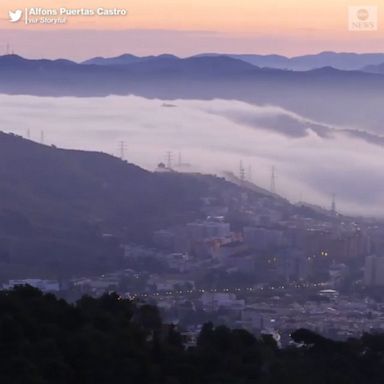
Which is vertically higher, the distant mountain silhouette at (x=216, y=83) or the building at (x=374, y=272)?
the distant mountain silhouette at (x=216, y=83)

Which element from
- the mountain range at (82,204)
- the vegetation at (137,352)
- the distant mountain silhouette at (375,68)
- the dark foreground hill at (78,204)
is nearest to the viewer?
the vegetation at (137,352)

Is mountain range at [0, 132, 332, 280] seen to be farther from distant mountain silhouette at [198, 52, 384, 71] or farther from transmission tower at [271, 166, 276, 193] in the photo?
distant mountain silhouette at [198, 52, 384, 71]

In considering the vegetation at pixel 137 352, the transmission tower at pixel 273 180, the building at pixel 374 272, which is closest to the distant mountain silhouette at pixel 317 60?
the transmission tower at pixel 273 180

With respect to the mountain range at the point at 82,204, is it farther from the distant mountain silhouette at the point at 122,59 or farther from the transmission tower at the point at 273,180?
the distant mountain silhouette at the point at 122,59

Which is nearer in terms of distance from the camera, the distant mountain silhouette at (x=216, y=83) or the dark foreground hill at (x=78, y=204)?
the dark foreground hill at (x=78, y=204)

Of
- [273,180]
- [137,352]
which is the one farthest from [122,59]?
[137,352]

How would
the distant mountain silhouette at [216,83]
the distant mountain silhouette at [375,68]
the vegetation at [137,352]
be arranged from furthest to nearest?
the distant mountain silhouette at [375,68], the distant mountain silhouette at [216,83], the vegetation at [137,352]

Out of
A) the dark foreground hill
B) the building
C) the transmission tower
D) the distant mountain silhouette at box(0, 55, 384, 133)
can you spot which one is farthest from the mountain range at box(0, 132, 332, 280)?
the distant mountain silhouette at box(0, 55, 384, 133)

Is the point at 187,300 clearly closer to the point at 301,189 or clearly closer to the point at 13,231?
the point at 13,231
